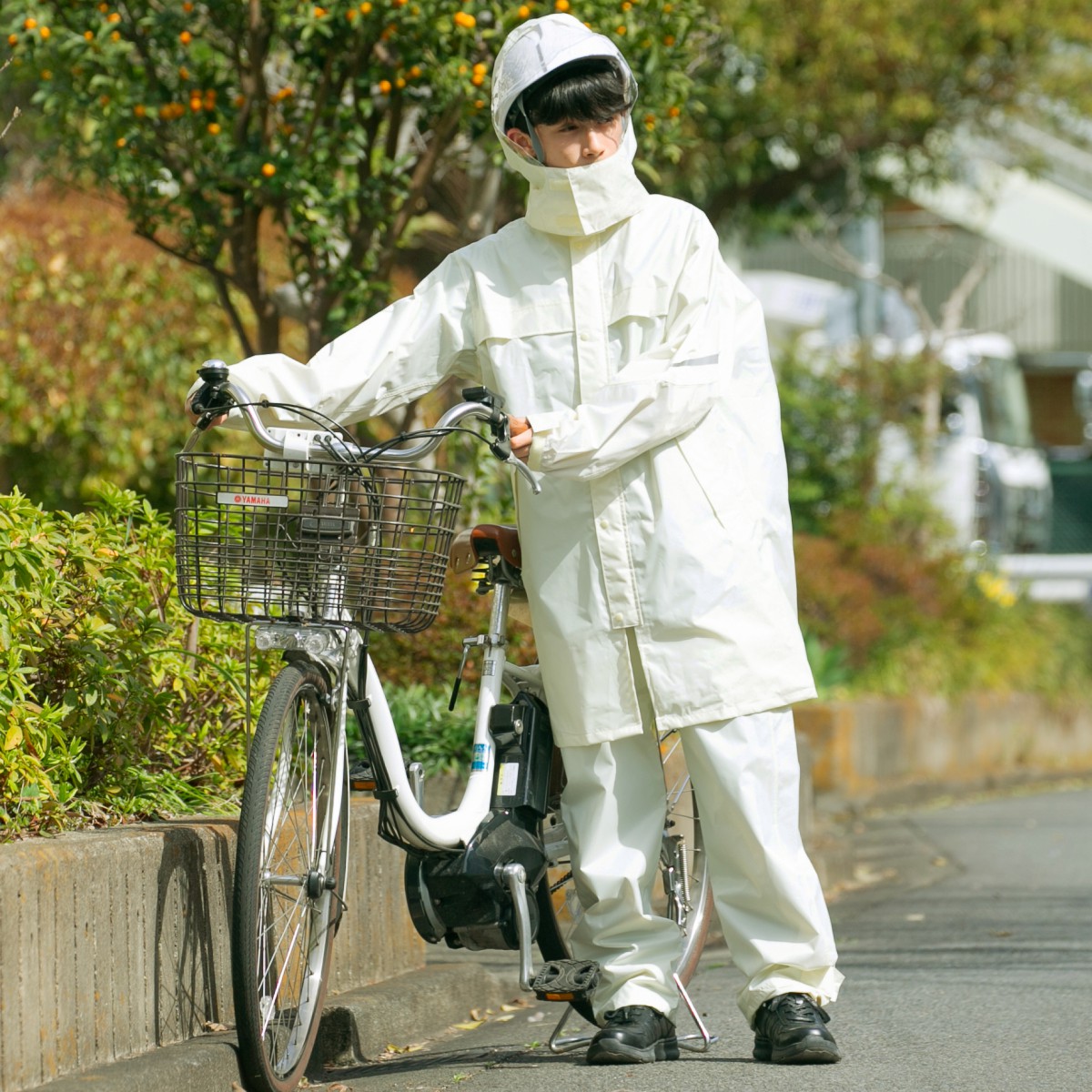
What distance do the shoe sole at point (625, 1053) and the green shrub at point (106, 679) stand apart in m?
1.00

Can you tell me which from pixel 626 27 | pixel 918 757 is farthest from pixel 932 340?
pixel 626 27

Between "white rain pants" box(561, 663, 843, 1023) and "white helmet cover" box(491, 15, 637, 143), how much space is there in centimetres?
128

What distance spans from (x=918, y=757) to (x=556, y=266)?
6.73m

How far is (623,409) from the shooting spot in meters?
3.26

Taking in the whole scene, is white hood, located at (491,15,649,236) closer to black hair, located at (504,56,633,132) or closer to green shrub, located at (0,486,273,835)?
black hair, located at (504,56,633,132)

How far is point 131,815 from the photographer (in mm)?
3566

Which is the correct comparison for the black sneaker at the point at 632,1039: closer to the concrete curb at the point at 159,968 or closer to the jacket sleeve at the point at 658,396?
the concrete curb at the point at 159,968

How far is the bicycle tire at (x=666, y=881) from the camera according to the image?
12.1 ft

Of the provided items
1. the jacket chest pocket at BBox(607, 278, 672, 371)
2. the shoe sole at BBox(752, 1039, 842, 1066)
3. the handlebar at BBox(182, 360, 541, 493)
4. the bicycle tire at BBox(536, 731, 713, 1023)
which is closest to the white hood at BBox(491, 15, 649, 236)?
the jacket chest pocket at BBox(607, 278, 672, 371)

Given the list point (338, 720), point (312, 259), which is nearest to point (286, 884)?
point (338, 720)

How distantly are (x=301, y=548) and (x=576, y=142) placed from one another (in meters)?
1.01

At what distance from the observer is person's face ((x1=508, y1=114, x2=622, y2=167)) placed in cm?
343

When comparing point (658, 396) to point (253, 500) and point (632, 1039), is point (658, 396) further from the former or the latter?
point (632, 1039)

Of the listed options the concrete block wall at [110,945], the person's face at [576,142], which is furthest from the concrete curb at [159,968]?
the person's face at [576,142]
